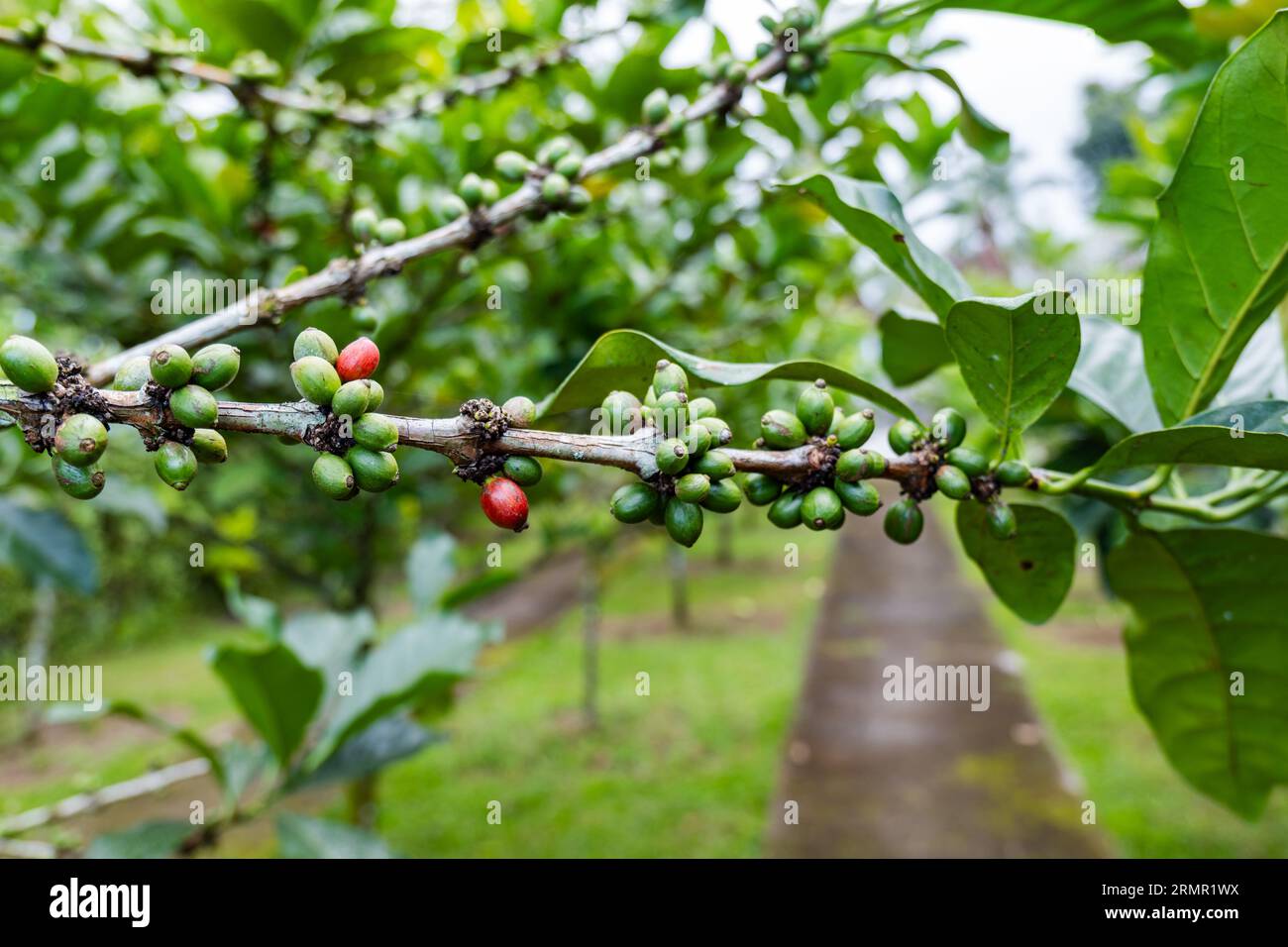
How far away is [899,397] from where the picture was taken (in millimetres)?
1035

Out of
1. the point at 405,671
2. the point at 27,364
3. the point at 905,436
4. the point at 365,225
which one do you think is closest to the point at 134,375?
the point at 27,364

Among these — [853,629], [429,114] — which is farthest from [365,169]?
[853,629]

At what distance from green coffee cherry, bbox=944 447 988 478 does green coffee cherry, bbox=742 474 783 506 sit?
0.18 meters

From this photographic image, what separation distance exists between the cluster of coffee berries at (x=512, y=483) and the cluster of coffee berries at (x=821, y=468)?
22 cm

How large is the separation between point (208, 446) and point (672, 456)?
1.28 ft

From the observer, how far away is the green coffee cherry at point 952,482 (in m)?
0.86

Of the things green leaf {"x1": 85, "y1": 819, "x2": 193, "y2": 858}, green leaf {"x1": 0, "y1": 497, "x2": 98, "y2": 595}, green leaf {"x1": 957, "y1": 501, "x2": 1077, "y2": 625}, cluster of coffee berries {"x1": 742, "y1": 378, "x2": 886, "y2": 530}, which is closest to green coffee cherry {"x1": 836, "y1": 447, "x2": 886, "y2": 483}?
cluster of coffee berries {"x1": 742, "y1": 378, "x2": 886, "y2": 530}

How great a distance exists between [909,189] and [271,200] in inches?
70.2

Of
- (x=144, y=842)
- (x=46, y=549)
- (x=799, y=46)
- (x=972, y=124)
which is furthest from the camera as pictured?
(x=46, y=549)

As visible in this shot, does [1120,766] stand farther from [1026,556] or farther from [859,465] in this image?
[859,465]

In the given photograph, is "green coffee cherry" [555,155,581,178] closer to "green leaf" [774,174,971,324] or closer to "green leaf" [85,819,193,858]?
"green leaf" [774,174,971,324]

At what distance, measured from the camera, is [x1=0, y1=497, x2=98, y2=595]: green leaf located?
2.24 metres

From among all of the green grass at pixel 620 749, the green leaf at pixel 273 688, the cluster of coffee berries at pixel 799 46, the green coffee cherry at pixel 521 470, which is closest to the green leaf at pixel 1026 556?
the green coffee cherry at pixel 521 470

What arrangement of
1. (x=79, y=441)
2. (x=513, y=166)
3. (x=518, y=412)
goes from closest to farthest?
(x=79, y=441) → (x=518, y=412) → (x=513, y=166)
